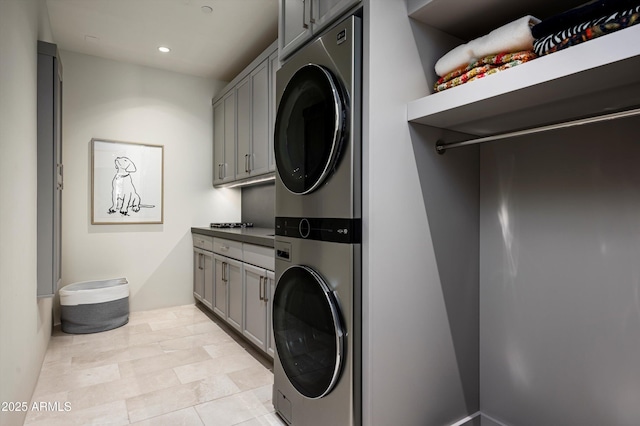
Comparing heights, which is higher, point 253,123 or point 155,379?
point 253,123

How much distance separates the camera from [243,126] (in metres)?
3.37

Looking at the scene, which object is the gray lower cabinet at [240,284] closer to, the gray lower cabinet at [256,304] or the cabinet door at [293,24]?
the gray lower cabinet at [256,304]

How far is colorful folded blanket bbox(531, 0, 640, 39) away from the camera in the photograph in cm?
94

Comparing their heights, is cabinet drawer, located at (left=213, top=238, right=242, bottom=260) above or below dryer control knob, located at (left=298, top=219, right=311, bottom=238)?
below

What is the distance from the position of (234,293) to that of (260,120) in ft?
4.74

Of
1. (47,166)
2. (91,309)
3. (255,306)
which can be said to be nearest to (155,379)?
(255,306)

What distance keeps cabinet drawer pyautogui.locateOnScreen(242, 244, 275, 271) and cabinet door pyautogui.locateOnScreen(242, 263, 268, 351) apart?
4 centimetres

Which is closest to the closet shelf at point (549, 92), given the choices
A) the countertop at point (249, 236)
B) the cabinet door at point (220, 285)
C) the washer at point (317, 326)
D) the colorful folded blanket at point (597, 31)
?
the colorful folded blanket at point (597, 31)

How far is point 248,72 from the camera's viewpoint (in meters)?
3.20

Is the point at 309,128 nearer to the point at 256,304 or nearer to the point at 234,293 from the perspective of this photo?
the point at 256,304

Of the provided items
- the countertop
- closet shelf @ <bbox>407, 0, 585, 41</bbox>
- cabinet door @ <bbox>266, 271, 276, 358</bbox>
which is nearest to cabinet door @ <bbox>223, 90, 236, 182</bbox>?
the countertop

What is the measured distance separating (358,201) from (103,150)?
10.6 feet

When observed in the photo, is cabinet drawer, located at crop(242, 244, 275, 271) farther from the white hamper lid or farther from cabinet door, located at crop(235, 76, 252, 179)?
the white hamper lid

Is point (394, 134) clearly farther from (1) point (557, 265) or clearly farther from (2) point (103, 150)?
(2) point (103, 150)
